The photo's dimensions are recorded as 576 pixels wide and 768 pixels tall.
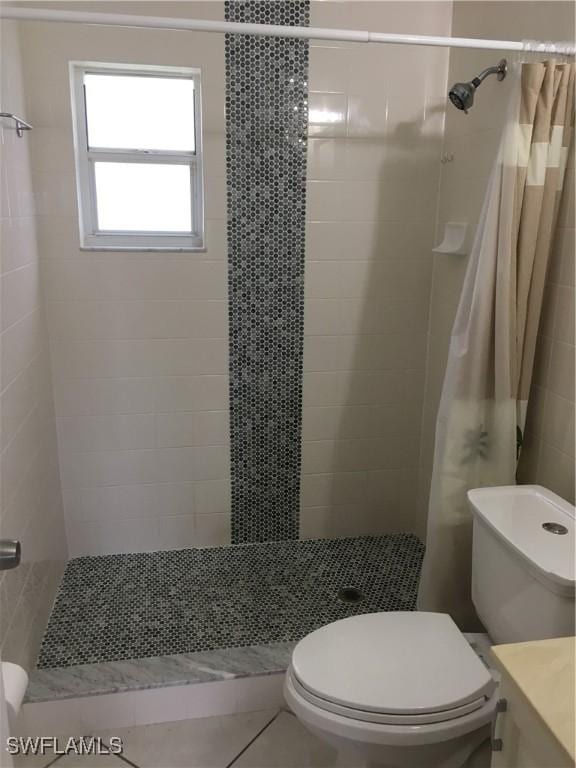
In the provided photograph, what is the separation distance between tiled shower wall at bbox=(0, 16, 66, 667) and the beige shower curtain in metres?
1.30

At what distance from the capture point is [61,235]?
225cm

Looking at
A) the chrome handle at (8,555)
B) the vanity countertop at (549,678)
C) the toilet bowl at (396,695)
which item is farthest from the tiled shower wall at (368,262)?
the chrome handle at (8,555)

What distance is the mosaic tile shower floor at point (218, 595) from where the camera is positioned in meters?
2.08

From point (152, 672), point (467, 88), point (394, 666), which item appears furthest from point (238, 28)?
point (152, 672)

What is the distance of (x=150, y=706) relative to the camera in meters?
1.87

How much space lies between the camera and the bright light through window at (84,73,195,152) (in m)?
2.29

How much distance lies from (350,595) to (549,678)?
1.43m

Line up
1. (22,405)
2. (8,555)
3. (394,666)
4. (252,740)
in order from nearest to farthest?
(8,555) → (394,666) → (252,740) → (22,405)

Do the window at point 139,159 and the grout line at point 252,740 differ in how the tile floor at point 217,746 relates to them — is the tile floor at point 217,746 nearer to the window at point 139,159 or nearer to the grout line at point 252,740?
the grout line at point 252,740

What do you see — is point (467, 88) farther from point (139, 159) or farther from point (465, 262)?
point (139, 159)

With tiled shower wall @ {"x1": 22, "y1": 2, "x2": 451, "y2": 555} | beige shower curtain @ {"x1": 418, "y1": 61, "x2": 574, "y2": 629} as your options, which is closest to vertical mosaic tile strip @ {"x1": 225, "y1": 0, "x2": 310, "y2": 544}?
tiled shower wall @ {"x1": 22, "y1": 2, "x2": 451, "y2": 555}

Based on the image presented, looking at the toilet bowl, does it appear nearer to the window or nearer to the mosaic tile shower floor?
the mosaic tile shower floor

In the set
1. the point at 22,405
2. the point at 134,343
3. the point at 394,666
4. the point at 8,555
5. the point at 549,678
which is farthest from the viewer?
the point at 134,343

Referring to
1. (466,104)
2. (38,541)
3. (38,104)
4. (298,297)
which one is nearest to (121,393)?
(38,541)
